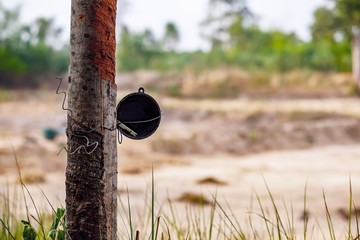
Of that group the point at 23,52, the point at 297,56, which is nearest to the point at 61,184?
the point at 23,52

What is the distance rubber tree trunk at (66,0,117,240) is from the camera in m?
1.56

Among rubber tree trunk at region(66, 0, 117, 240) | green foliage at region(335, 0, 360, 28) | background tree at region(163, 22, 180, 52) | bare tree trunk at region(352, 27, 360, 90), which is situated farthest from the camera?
background tree at region(163, 22, 180, 52)

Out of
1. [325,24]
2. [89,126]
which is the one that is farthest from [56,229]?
[325,24]

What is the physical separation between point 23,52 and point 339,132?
1086 centimetres

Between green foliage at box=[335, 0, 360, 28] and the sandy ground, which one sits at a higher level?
green foliage at box=[335, 0, 360, 28]

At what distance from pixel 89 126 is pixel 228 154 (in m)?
7.27

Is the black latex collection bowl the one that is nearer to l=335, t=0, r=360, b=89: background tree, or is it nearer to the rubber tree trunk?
the rubber tree trunk

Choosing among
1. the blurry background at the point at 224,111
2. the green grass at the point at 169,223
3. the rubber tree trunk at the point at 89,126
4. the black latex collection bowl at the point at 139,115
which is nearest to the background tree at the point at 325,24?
the blurry background at the point at 224,111

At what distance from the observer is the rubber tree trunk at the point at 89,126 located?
1556mm

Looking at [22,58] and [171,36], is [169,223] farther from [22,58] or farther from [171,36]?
[171,36]

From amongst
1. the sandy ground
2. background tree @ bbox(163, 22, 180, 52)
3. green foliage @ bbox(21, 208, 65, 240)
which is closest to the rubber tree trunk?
green foliage @ bbox(21, 208, 65, 240)

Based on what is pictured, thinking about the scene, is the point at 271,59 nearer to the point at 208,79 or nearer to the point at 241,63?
the point at 241,63

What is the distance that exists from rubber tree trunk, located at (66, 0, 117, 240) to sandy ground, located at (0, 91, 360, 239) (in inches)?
59.2

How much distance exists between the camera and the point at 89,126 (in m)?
1.56
